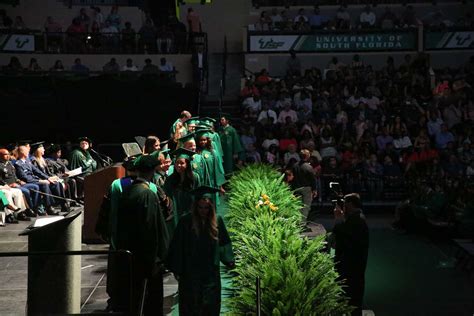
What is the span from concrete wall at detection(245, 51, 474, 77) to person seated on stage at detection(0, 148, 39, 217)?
1419cm

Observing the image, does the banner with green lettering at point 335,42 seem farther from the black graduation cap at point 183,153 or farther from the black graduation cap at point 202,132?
the black graduation cap at point 183,153

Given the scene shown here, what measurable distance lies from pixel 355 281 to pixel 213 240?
2556 mm

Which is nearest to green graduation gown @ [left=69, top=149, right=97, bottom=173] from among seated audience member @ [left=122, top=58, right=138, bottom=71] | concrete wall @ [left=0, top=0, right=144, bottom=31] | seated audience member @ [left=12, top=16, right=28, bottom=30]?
seated audience member @ [left=122, top=58, right=138, bottom=71]

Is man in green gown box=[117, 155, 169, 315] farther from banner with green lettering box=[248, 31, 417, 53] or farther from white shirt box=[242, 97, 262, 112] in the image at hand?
banner with green lettering box=[248, 31, 417, 53]

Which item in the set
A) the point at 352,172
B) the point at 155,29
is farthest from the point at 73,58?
the point at 352,172

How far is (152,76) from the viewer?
2484 centimetres

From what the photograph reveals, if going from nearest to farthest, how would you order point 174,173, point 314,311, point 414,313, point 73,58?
1. point 314,311
2. point 174,173
3. point 414,313
4. point 73,58

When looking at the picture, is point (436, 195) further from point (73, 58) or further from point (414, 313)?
point (73, 58)

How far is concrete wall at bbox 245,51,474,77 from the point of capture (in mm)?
29131

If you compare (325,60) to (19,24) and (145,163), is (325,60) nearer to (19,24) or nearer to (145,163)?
(19,24)

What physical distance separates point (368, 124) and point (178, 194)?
13.5 m

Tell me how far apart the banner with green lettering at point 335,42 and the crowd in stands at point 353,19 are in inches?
13.8

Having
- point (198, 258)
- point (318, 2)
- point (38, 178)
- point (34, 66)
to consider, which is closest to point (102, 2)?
point (34, 66)

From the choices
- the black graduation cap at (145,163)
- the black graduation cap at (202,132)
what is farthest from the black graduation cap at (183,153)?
the black graduation cap at (145,163)
